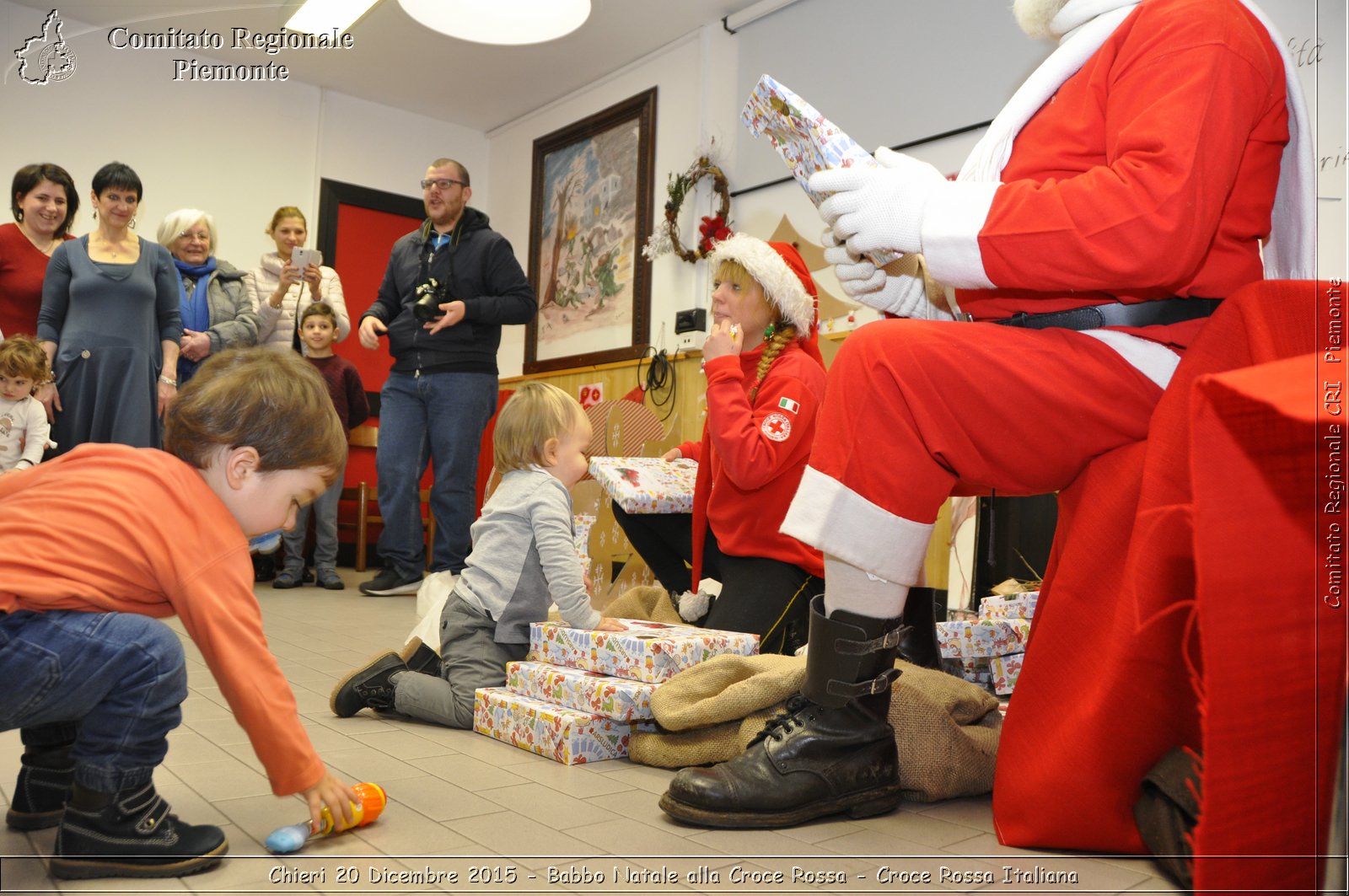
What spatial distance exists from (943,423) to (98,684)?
1048 mm

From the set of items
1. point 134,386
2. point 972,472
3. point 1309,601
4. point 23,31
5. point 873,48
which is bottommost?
point 1309,601

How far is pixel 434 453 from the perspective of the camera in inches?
167

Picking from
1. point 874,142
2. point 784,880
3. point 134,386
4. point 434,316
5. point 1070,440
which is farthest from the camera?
point 874,142

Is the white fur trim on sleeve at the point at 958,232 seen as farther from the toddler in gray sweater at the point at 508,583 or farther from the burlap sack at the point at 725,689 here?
the toddler in gray sweater at the point at 508,583

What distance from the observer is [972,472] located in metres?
1.32

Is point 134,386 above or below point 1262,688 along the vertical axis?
above

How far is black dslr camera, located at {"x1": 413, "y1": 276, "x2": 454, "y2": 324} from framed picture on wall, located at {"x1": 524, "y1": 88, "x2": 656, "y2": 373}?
5.45 feet

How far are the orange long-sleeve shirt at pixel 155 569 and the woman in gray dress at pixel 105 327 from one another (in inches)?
106

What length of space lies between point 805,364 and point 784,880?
4.88ft

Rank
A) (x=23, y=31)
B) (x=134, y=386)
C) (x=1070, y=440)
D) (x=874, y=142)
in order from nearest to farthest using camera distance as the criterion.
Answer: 1. (x=1070, y=440)
2. (x=134, y=386)
3. (x=874, y=142)
4. (x=23, y=31)

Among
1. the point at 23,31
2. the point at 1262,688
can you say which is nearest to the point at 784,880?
the point at 1262,688

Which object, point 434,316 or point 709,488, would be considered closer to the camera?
point 709,488

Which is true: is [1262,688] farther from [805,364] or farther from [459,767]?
[805,364]

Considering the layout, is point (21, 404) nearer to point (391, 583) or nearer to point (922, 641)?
point (391, 583)
